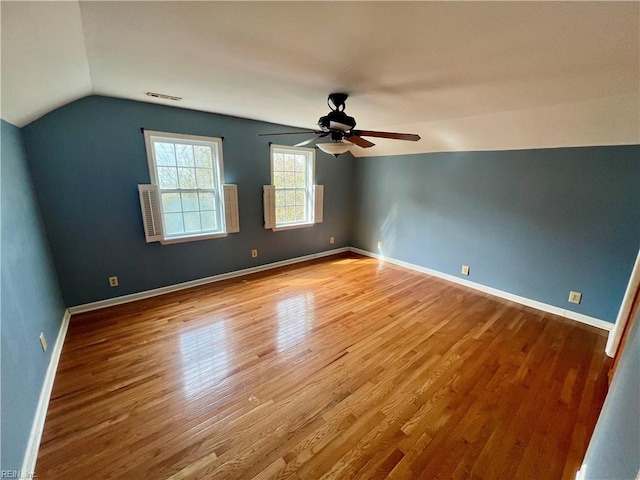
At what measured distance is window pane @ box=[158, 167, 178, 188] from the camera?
3.21 meters

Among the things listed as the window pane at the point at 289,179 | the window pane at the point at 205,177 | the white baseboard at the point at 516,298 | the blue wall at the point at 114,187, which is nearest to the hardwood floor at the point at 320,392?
the white baseboard at the point at 516,298

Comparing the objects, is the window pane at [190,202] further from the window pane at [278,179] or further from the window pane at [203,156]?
the window pane at [278,179]

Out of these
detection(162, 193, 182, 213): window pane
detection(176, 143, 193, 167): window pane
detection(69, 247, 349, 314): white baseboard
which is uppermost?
detection(176, 143, 193, 167): window pane

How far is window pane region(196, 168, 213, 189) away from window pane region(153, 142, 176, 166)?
1.06ft

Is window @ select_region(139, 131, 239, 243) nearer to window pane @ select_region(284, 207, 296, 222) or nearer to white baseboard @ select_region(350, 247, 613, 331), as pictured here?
window pane @ select_region(284, 207, 296, 222)

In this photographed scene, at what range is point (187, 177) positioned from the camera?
11.2 feet

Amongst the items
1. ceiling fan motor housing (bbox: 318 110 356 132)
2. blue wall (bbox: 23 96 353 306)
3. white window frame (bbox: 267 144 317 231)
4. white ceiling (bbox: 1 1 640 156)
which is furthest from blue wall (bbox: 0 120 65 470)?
white window frame (bbox: 267 144 317 231)

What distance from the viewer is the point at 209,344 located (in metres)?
2.43

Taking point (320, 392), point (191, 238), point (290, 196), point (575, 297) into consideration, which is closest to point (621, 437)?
point (320, 392)

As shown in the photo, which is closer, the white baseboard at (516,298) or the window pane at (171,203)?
the white baseboard at (516,298)

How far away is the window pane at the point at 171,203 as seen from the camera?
10.8ft

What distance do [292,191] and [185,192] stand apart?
5.72 feet

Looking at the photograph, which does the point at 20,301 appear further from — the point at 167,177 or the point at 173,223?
the point at 167,177

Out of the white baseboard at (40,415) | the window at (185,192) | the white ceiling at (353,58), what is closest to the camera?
the white ceiling at (353,58)
